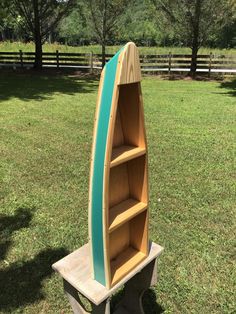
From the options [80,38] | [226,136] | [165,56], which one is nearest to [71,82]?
[165,56]

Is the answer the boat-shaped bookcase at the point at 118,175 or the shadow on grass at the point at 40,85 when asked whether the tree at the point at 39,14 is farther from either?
the boat-shaped bookcase at the point at 118,175

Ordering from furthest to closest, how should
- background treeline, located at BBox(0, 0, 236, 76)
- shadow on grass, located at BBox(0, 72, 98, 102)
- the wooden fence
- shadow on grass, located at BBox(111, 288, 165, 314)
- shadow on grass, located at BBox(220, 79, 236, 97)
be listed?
the wooden fence, background treeline, located at BBox(0, 0, 236, 76), shadow on grass, located at BBox(220, 79, 236, 97), shadow on grass, located at BBox(0, 72, 98, 102), shadow on grass, located at BBox(111, 288, 165, 314)

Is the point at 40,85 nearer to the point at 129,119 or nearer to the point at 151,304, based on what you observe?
the point at 151,304

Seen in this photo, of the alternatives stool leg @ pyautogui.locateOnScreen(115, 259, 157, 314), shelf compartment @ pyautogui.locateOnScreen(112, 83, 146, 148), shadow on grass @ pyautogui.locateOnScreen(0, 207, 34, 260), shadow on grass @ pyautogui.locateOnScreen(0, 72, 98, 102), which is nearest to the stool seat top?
stool leg @ pyautogui.locateOnScreen(115, 259, 157, 314)

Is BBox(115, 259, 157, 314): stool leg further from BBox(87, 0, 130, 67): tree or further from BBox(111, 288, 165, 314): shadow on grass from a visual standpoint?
BBox(87, 0, 130, 67): tree

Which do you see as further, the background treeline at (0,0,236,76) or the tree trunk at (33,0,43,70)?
the tree trunk at (33,0,43,70)

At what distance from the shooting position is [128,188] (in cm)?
259

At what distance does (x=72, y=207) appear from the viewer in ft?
15.4

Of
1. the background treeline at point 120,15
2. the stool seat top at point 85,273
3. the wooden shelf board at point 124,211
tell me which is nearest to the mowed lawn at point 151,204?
the stool seat top at point 85,273

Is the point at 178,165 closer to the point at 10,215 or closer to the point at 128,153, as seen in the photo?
the point at 10,215

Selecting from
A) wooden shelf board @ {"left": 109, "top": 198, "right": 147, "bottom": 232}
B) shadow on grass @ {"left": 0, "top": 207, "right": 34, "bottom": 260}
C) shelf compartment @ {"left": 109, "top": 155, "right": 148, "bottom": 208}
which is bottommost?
shadow on grass @ {"left": 0, "top": 207, "right": 34, "bottom": 260}

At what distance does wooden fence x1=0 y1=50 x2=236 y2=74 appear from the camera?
2005 cm

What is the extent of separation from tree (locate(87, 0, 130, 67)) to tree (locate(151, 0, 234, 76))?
2.03 meters

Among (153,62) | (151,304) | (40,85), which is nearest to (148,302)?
(151,304)
